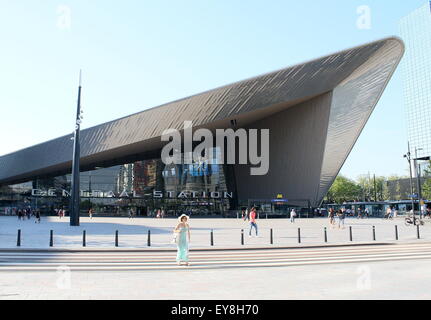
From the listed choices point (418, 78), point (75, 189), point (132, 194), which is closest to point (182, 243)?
point (75, 189)

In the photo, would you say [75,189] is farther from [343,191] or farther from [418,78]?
[418,78]

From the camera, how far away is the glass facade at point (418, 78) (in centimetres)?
11225

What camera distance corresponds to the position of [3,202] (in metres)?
60.4

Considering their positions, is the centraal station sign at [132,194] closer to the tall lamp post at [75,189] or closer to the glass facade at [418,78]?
A: the tall lamp post at [75,189]

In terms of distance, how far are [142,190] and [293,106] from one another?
25818 mm

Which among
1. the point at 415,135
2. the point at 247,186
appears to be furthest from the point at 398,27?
the point at 247,186

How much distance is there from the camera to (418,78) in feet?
381

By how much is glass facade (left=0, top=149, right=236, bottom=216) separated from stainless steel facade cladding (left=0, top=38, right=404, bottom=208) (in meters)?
8.46

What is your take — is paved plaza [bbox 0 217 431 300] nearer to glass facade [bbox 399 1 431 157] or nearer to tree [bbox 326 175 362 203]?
tree [bbox 326 175 362 203]

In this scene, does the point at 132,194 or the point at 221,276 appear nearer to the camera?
the point at 221,276

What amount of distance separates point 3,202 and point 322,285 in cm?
6394

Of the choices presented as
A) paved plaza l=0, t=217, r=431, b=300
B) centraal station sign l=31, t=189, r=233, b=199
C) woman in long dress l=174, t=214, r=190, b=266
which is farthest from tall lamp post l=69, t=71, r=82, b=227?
centraal station sign l=31, t=189, r=233, b=199

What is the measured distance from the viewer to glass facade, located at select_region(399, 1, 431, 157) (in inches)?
4419

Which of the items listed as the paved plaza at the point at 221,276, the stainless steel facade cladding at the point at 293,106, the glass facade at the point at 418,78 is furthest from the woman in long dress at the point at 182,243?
the glass facade at the point at 418,78
